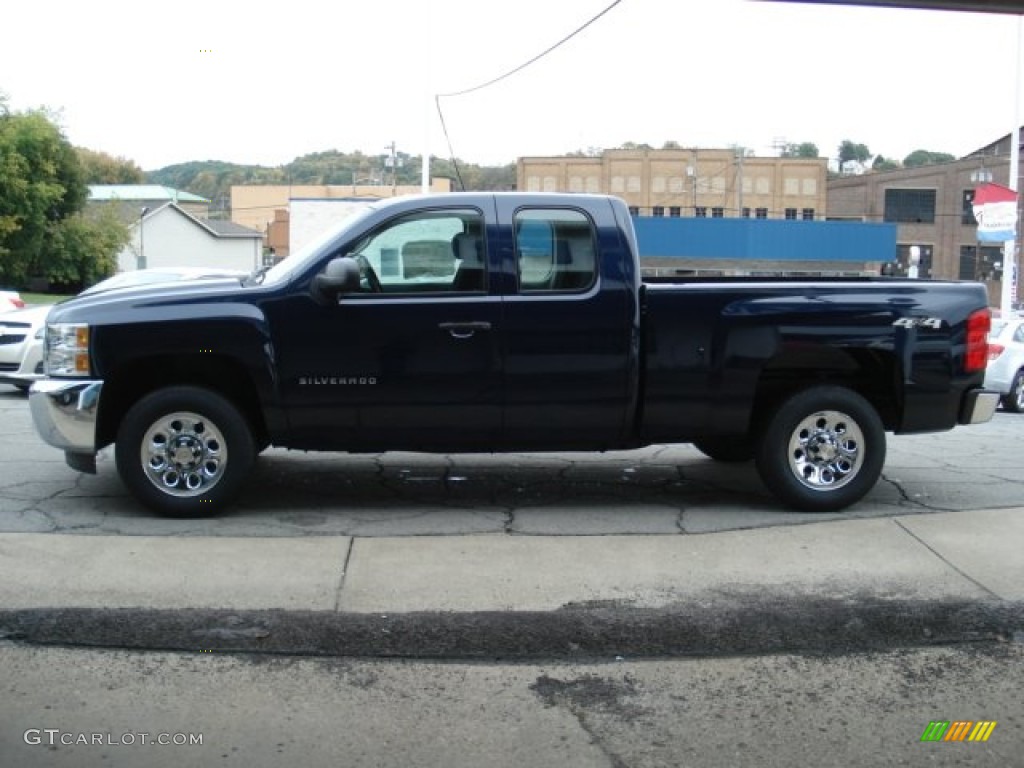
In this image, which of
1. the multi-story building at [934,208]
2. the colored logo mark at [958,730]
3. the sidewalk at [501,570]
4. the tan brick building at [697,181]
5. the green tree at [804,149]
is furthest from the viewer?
the green tree at [804,149]

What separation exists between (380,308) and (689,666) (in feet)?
9.69

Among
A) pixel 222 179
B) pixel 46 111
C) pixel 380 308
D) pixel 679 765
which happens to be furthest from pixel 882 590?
pixel 222 179

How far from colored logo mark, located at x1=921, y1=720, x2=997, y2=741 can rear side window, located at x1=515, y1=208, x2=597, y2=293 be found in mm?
3369

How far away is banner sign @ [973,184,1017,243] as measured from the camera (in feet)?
94.1

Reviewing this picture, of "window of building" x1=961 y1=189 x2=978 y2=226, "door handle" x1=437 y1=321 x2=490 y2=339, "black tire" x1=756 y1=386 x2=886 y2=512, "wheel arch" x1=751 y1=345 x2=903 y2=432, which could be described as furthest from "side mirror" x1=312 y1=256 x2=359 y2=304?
"window of building" x1=961 y1=189 x2=978 y2=226

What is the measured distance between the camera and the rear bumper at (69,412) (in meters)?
6.39

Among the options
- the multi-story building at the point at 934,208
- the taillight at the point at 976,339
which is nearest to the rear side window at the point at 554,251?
the taillight at the point at 976,339

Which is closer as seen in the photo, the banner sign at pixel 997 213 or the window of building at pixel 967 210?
the banner sign at pixel 997 213

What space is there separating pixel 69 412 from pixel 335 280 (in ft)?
6.08

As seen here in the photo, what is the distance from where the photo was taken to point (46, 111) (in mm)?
49938

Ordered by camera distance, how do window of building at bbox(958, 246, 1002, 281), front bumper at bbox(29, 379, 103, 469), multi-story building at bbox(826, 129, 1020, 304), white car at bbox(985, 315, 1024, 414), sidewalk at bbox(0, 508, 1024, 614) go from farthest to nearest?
multi-story building at bbox(826, 129, 1020, 304), window of building at bbox(958, 246, 1002, 281), white car at bbox(985, 315, 1024, 414), front bumper at bbox(29, 379, 103, 469), sidewalk at bbox(0, 508, 1024, 614)

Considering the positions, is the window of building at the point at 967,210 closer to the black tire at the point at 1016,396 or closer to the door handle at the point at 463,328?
the black tire at the point at 1016,396

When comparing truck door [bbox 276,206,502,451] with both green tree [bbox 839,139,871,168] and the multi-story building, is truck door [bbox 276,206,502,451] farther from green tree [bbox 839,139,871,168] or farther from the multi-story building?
green tree [bbox 839,139,871,168]

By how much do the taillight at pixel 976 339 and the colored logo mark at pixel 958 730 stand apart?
3.35 meters
